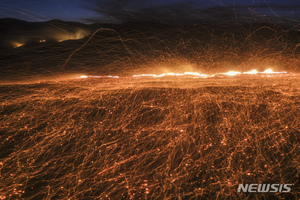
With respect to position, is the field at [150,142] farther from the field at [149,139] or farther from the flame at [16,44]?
the flame at [16,44]

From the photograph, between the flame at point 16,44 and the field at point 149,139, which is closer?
the field at point 149,139

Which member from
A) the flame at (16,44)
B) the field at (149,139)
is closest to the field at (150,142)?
the field at (149,139)

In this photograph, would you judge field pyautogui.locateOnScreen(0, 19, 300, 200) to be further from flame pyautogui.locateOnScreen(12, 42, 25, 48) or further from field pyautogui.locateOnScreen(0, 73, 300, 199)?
flame pyautogui.locateOnScreen(12, 42, 25, 48)

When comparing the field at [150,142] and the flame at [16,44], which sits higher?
the flame at [16,44]

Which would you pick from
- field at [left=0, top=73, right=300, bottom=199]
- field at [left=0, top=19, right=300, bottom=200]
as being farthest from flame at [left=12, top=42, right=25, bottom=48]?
field at [left=0, top=73, right=300, bottom=199]

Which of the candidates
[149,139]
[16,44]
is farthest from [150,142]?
[16,44]

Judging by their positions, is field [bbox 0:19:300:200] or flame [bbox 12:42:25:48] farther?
flame [bbox 12:42:25:48]

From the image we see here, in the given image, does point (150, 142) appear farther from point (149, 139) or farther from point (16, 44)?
point (16, 44)

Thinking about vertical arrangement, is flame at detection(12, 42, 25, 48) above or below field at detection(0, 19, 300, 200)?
above

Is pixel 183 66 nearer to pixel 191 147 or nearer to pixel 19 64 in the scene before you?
pixel 191 147
